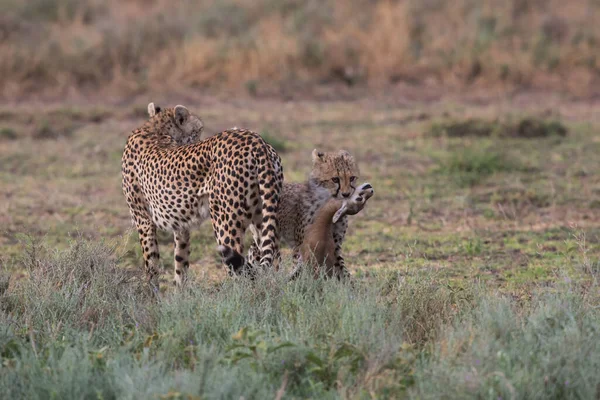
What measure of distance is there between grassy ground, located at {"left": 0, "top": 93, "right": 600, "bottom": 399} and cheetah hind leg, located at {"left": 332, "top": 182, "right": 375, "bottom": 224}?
394 mm

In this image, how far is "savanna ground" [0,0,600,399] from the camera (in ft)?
12.8

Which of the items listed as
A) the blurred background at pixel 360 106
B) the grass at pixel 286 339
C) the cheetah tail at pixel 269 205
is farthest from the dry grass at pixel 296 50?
the grass at pixel 286 339

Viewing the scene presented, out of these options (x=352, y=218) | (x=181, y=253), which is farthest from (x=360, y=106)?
(x=181, y=253)

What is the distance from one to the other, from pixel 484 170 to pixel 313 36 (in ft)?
18.6

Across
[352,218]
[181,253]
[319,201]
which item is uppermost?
[319,201]

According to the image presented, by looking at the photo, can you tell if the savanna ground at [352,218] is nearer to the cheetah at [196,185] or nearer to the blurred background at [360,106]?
the blurred background at [360,106]

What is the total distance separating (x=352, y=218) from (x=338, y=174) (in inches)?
85.3

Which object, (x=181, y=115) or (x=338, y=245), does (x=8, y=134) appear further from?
(x=338, y=245)

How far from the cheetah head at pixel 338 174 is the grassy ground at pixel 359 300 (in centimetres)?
49

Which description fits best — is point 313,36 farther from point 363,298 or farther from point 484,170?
point 363,298

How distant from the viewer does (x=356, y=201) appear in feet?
16.9

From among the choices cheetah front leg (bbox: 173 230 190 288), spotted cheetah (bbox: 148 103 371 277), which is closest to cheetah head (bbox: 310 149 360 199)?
spotted cheetah (bbox: 148 103 371 277)

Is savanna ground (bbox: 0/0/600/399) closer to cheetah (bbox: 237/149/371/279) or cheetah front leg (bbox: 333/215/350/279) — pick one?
cheetah front leg (bbox: 333/215/350/279)

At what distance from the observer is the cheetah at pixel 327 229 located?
5.17m
